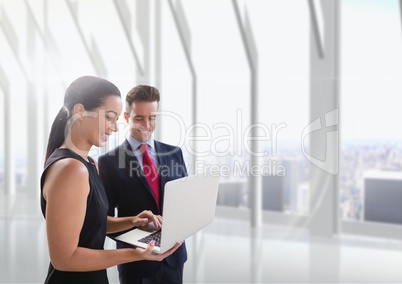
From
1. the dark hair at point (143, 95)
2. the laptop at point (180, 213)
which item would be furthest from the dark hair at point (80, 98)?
the dark hair at point (143, 95)

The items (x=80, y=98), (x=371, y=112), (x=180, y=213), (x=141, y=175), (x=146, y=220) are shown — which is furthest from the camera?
(x=371, y=112)

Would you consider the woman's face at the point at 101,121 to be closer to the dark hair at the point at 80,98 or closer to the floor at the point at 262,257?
the dark hair at the point at 80,98

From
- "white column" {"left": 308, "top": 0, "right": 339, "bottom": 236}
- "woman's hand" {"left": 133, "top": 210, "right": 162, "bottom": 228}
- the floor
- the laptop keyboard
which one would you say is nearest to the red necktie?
"woman's hand" {"left": 133, "top": 210, "right": 162, "bottom": 228}

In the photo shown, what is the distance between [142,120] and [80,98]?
1.82 ft

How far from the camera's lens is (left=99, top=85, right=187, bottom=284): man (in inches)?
66.9

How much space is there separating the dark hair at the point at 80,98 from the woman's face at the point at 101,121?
0.01 m

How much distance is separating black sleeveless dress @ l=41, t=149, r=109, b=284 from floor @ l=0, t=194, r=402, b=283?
1.80 m

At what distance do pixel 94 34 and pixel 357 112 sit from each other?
340 cm

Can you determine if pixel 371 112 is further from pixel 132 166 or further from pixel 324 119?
pixel 132 166

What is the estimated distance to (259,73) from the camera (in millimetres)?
4602

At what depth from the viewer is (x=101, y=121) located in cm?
123

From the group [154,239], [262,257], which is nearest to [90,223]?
[154,239]

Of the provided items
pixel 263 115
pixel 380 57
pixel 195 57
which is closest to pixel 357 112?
pixel 380 57

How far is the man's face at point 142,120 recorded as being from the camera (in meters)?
1.76
